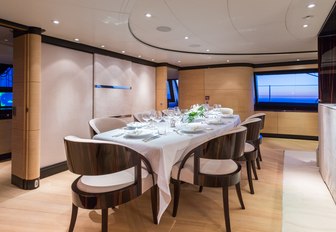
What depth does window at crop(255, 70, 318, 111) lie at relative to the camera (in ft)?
23.2

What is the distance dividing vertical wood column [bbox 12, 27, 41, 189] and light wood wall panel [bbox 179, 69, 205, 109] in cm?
534

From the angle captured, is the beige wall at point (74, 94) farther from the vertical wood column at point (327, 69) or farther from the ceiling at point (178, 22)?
the vertical wood column at point (327, 69)

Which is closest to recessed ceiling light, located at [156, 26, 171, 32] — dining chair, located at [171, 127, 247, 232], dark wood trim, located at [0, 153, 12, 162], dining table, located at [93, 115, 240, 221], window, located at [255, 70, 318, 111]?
dining table, located at [93, 115, 240, 221]

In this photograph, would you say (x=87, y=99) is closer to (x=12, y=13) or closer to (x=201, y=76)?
(x=12, y=13)

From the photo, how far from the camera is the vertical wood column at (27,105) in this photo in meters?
3.26

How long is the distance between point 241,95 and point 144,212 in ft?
18.6

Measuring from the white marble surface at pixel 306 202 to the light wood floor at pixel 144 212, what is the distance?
0.11 metres

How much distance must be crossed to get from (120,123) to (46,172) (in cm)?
165

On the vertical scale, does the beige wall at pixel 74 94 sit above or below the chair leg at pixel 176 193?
above

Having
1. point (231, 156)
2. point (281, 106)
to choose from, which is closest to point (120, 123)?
point (231, 156)

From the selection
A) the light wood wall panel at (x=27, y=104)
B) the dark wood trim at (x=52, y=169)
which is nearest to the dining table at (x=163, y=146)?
the light wood wall panel at (x=27, y=104)

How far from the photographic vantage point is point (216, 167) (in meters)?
2.36

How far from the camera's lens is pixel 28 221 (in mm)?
2418

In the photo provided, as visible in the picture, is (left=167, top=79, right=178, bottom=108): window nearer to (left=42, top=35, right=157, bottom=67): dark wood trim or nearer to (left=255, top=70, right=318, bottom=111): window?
(left=255, top=70, right=318, bottom=111): window
